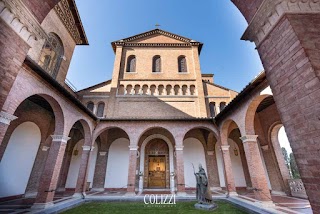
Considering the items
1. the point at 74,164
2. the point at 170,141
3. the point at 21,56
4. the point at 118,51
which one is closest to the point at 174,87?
the point at 170,141

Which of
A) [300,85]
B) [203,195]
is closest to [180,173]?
[203,195]

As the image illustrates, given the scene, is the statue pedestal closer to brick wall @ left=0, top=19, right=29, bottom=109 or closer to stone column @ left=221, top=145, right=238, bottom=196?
stone column @ left=221, top=145, right=238, bottom=196

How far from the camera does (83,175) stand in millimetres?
9648

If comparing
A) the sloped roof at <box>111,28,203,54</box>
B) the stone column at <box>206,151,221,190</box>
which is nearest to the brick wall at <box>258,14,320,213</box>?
the stone column at <box>206,151,221,190</box>

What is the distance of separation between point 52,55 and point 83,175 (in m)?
8.20

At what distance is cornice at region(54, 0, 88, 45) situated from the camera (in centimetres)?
1107

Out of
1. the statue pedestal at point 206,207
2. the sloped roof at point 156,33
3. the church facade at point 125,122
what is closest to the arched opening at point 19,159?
the church facade at point 125,122

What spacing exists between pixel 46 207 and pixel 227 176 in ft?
30.2

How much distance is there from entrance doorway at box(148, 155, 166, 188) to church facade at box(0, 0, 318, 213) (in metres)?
0.08

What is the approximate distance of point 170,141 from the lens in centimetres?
1334

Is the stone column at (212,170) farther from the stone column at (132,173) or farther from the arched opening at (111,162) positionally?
the arched opening at (111,162)

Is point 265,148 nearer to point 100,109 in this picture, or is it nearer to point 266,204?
point 266,204

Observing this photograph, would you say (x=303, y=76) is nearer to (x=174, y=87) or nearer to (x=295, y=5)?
(x=295, y=5)

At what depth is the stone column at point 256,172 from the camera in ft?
22.2
